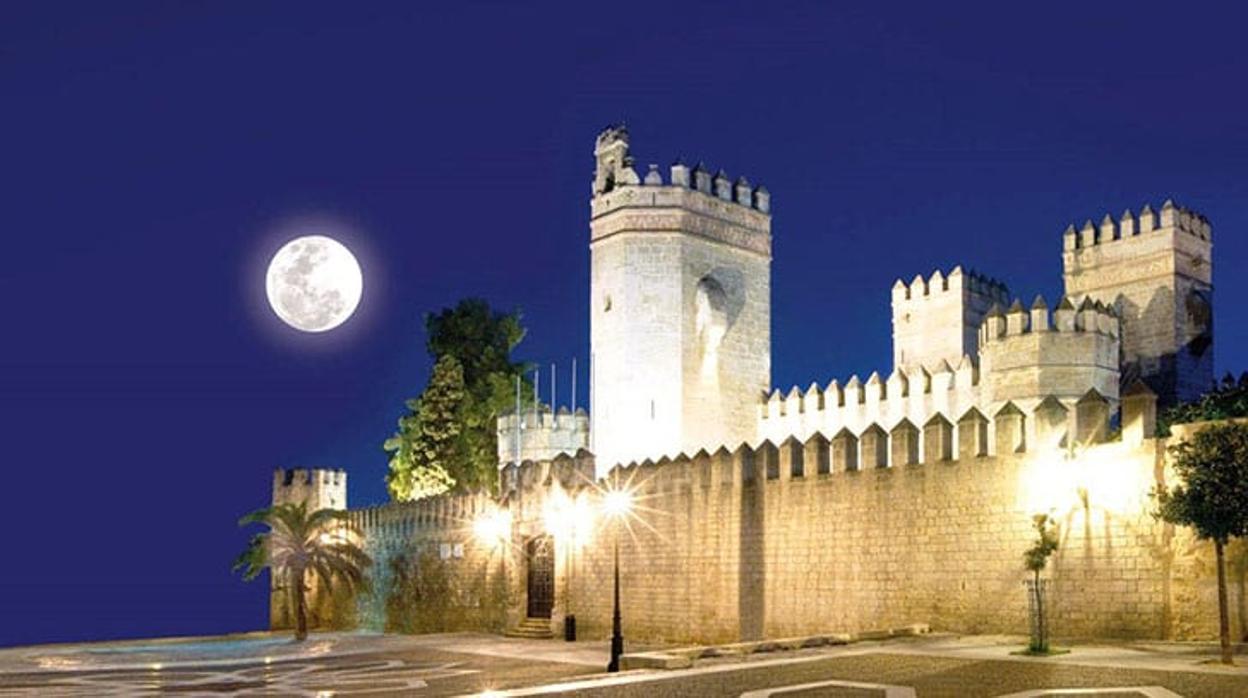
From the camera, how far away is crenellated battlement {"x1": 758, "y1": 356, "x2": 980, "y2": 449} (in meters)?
30.3

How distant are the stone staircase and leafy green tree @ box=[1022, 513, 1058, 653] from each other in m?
11.8

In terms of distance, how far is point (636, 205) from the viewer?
33.9 metres

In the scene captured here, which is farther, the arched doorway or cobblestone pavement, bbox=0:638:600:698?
the arched doorway

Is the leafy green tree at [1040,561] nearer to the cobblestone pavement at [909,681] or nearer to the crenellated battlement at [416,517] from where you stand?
the cobblestone pavement at [909,681]

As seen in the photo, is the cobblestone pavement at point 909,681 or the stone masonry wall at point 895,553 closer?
the cobblestone pavement at point 909,681

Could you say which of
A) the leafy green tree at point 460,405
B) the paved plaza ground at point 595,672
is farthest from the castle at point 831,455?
the leafy green tree at point 460,405

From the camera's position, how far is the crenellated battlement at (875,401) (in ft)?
99.5

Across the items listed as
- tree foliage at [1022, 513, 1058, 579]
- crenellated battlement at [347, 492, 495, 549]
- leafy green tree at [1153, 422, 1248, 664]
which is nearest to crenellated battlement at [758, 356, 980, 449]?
crenellated battlement at [347, 492, 495, 549]

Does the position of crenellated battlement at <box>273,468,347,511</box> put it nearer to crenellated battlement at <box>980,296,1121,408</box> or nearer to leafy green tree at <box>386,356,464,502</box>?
leafy green tree at <box>386,356,464,502</box>

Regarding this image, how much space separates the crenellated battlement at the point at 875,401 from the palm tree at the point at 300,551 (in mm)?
10901

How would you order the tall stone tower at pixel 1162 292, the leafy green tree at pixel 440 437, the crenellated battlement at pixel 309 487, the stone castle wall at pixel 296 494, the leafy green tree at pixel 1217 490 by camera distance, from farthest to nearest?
1. the crenellated battlement at pixel 309 487
2. the stone castle wall at pixel 296 494
3. the leafy green tree at pixel 440 437
4. the tall stone tower at pixel 1162 292
5. the leafy green tree at pixel 1217 490

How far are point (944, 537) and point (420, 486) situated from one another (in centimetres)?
2305

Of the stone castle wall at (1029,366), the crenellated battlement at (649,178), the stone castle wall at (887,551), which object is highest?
the crenellated battlement at (649,178)

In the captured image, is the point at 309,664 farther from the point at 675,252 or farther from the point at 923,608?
the point at 675,252
